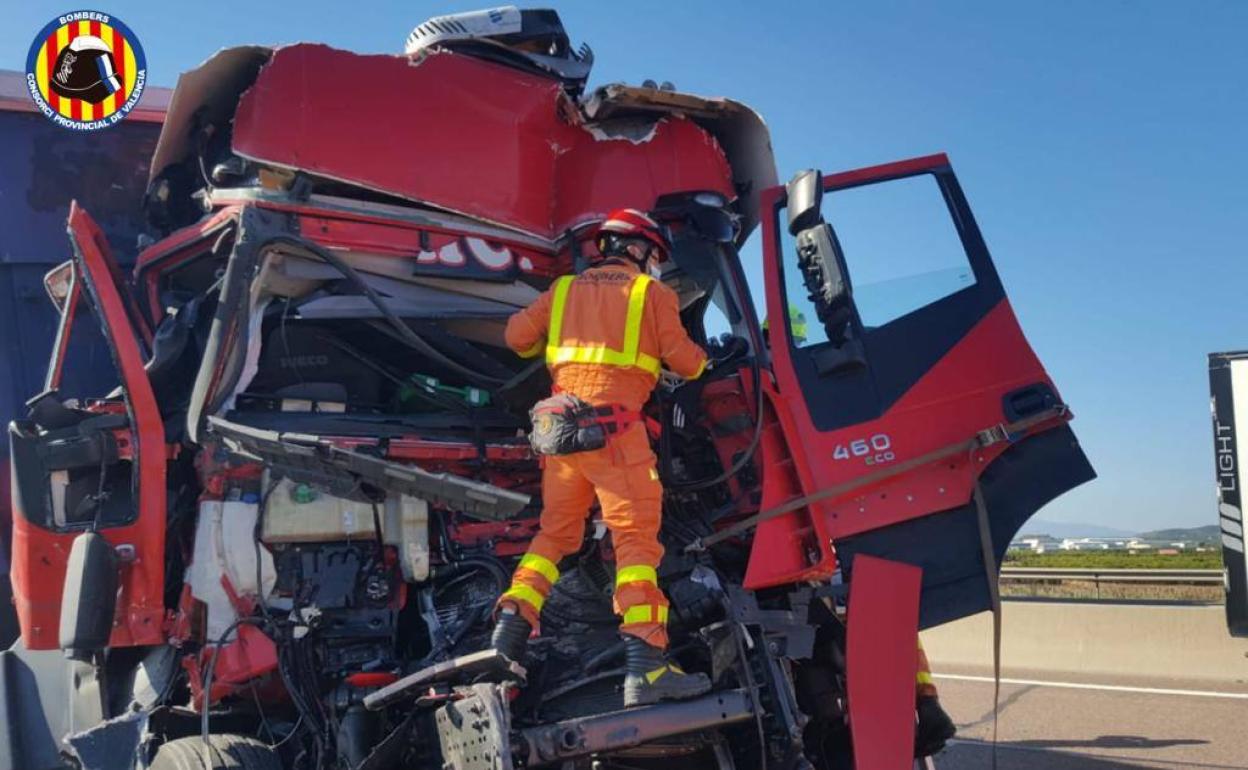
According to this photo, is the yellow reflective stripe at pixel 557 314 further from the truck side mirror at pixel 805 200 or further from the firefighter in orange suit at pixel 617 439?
the truck side mirror at pixel 805 200

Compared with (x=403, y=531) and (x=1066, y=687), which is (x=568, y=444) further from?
(x=1066, y=687)

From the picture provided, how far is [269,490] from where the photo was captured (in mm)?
3787

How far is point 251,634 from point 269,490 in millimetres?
498

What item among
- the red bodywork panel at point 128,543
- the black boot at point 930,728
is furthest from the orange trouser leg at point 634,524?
the red bodywork panel at point 128,543

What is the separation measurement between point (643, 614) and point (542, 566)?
41 cm

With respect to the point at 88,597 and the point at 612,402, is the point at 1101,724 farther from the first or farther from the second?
the point at 88,597

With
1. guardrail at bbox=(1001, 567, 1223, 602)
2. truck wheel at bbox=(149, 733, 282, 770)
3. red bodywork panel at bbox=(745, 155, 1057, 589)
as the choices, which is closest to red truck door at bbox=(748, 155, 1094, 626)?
red bodywork panel at bbox=(745, 155, 1057, 589)

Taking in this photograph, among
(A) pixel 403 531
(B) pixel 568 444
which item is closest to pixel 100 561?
(A) pixel 403 531

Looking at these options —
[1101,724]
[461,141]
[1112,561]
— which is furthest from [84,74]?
[1112,561]

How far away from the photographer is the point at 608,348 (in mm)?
3672

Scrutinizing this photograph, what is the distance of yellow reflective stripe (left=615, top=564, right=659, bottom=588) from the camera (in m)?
3.38

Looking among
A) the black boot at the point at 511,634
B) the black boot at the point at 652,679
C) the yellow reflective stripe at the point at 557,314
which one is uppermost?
the yellow reflective stripe at the point at 557,314

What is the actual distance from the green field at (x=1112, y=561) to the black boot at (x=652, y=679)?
20.0 metres

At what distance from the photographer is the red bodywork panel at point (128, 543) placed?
3811 millimetres
